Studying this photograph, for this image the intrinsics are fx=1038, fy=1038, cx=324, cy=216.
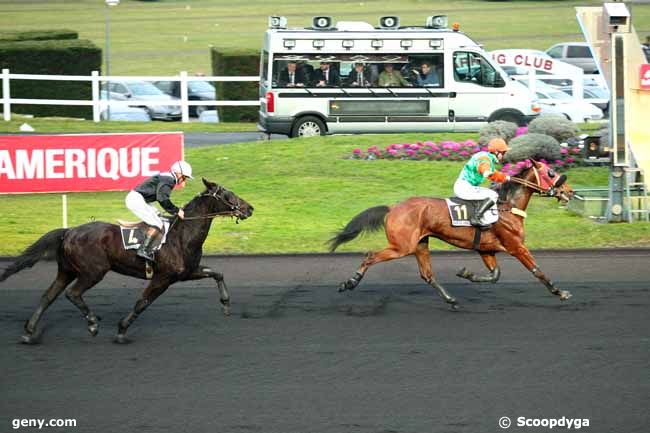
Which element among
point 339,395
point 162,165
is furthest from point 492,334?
point 162,165

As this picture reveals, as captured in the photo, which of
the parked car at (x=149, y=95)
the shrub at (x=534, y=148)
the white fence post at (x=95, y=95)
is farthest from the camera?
the parked car at (x=149, y=95)

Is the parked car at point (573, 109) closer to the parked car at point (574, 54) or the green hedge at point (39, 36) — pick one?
the parked car at point (574, 54)

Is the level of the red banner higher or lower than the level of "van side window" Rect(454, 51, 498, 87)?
lower

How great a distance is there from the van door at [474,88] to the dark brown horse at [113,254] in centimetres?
1413

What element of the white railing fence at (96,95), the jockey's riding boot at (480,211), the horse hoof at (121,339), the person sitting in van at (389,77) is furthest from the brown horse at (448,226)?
the white railing fence at (96,95)

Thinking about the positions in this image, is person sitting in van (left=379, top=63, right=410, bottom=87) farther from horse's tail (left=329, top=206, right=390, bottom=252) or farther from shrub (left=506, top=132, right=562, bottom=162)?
horse's tail (left=329, top=206, right=390, bottom=252)

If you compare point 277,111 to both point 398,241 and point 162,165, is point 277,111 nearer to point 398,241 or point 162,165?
Result: point 162,165

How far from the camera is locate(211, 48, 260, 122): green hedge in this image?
99.8 feet

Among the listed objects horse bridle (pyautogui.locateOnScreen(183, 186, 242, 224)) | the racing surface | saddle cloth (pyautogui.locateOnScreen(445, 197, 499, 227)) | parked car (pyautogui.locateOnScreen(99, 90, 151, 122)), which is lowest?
the racing surface

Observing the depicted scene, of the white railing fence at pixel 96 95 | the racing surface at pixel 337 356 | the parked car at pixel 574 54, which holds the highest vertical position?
the parked car at pixel 574 54

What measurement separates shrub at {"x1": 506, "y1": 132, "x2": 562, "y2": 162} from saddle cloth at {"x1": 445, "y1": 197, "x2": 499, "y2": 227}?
711 centimetres

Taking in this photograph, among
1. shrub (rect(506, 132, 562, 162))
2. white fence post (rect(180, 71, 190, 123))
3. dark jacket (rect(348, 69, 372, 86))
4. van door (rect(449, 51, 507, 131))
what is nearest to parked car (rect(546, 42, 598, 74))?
van door (rect(449, 51, 507, 131))

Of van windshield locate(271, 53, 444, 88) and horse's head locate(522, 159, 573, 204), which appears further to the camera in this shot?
van windshield locate(271, 53, 444, 88)

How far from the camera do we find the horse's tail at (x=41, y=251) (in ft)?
34.7
